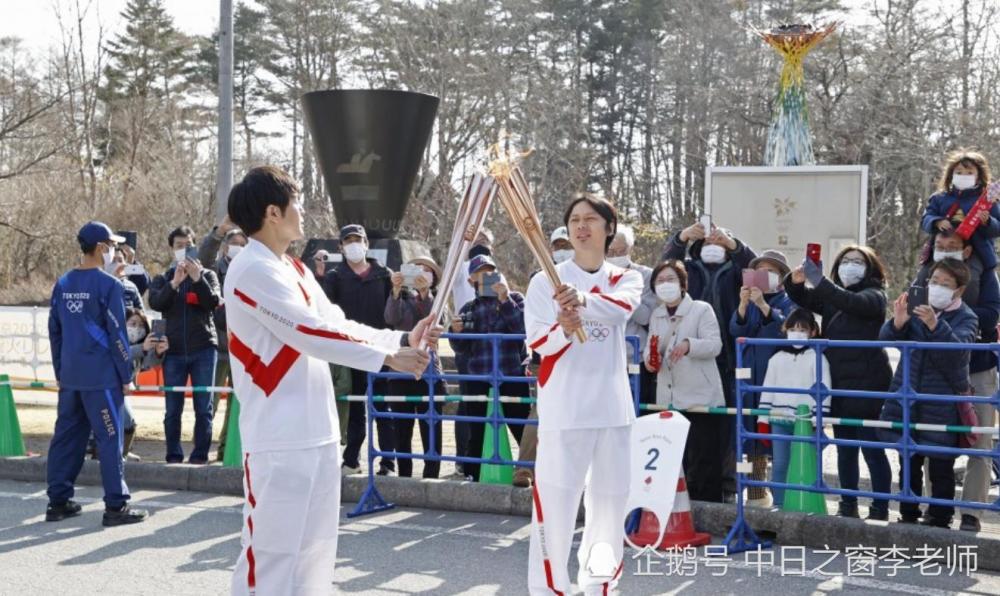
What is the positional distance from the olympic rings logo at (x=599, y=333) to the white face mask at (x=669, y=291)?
2.57 m

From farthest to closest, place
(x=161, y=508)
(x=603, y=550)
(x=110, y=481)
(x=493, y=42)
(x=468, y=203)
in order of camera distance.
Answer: (x=493, y=42), (x=161, y=508), (x=110, y=481), (x=603, y=550), (x=468, y=203)

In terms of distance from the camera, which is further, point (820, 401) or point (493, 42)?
point (493, 42)

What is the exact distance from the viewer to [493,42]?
112 ft

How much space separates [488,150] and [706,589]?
8.43ft

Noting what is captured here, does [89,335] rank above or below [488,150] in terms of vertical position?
below

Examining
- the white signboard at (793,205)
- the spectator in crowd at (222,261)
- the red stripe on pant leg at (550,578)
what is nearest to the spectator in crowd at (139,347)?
the spectator in crowd at (222,261)

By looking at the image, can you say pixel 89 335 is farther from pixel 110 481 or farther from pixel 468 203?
pixel 468 203

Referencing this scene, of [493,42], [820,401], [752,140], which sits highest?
[493,42]

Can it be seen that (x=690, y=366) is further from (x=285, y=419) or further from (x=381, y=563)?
(x=285, y=419)

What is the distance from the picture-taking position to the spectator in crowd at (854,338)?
678 centimetres

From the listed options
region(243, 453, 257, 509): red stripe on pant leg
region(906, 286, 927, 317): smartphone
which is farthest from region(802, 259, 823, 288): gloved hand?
region(243, 453, 257, 509): red stripe on pant leg

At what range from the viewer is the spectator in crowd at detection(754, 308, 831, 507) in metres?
6.91

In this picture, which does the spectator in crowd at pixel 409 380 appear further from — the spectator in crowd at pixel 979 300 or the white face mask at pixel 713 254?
the spectator in crowd at pixel 979 300

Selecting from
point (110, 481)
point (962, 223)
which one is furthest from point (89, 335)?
point (962, 223)
